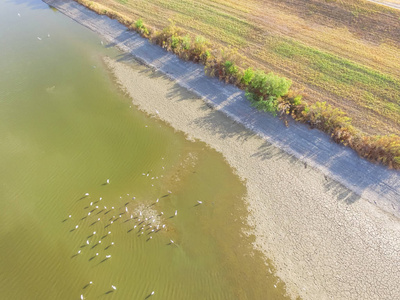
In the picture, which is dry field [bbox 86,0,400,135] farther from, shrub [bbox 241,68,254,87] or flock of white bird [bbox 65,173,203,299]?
flock of white bird [bbox 65,173,203,299]

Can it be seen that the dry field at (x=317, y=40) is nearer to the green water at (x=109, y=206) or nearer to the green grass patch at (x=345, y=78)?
the green grass patch at (x=345, y=78)

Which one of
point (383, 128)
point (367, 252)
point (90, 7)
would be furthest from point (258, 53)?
point (90, 7)

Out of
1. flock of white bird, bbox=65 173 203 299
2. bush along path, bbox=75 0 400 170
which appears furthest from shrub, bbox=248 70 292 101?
flock of white bird, bbox=65 173 203 299

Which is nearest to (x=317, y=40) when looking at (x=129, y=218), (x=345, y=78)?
(x=345, y=78)

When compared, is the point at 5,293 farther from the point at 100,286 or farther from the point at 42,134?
the point at 42,134

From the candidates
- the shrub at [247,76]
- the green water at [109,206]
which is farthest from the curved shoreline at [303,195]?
the green water at [109,206]

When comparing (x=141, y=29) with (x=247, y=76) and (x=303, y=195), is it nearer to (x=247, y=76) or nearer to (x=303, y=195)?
(x=247, y=76)

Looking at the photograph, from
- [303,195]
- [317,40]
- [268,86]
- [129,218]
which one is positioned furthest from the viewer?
[317,40]
